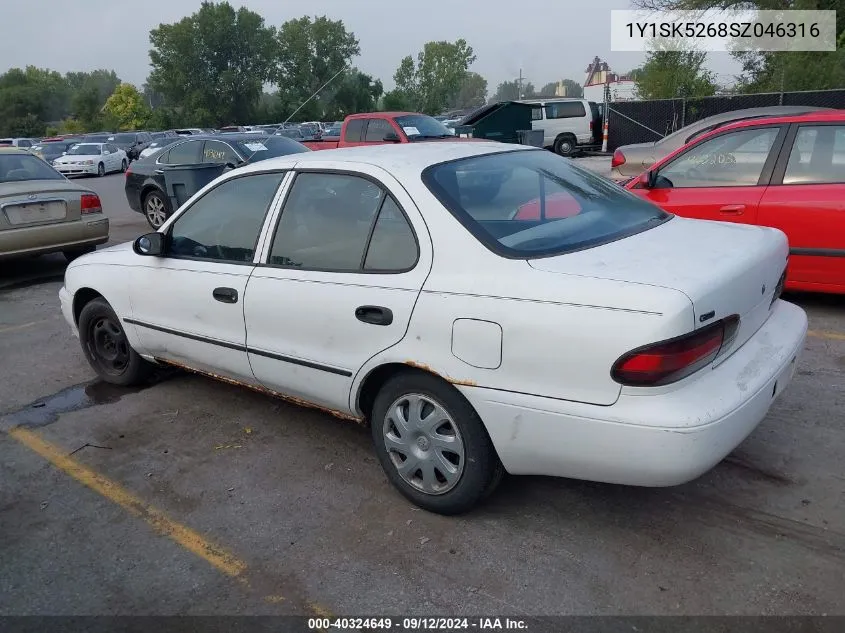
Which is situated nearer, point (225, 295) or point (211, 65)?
point (225, 295)

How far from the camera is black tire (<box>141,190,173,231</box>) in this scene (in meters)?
12.0

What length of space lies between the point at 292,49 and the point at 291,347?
8189 centimetres

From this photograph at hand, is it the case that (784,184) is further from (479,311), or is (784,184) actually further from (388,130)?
(388,130)

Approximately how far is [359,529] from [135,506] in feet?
3.64

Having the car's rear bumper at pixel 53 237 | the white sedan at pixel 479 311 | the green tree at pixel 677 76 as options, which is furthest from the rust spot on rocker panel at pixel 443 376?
the green tree at pixel 677 76

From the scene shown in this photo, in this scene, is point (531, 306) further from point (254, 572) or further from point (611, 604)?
point (254, 572)

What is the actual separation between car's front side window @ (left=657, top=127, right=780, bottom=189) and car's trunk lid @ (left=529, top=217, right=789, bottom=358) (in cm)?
240

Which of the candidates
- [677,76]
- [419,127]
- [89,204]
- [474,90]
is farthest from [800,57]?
[474,90]

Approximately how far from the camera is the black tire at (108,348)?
4691 millimetres

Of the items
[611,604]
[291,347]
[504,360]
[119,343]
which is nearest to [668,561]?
[611,604]

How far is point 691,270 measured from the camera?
2678 mm

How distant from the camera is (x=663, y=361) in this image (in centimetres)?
246

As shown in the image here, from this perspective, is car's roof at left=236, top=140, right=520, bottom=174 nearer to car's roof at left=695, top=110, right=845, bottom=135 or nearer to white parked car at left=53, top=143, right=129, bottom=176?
car's roof at left=695, top=110, right=845, bottom=135

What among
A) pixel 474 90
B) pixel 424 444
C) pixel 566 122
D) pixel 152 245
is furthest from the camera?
pixel 474 90
